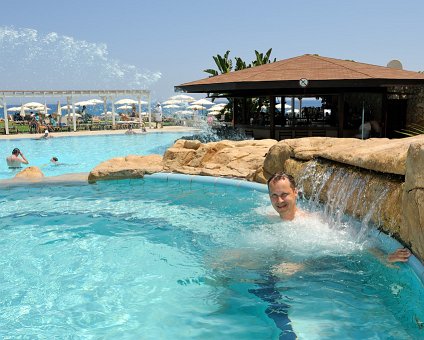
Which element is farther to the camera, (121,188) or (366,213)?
(121,188)

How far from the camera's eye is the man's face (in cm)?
543

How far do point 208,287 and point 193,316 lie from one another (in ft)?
2.02

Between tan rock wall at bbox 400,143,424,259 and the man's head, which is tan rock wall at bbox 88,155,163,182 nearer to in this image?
the man's head

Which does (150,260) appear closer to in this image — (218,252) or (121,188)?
(218,252)

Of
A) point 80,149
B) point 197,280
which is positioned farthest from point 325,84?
point 80,149

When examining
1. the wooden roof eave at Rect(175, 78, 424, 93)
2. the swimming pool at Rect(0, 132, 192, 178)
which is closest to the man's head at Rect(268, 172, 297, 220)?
the wooden roof eave at Rect(175, 78, 424, 93)

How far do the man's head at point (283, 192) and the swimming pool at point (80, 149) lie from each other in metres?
11.2

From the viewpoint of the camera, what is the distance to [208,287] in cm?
489

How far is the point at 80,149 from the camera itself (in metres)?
22.3

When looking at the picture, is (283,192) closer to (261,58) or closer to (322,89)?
(322,89)

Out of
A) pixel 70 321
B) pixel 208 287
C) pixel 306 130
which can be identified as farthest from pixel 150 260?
pixel 306 130

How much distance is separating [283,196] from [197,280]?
1462 mm

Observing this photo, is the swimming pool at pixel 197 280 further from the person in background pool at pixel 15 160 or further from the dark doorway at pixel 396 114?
the dark doorway at pixel 396 114

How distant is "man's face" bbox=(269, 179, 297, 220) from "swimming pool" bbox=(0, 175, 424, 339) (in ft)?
Result: 0.91
